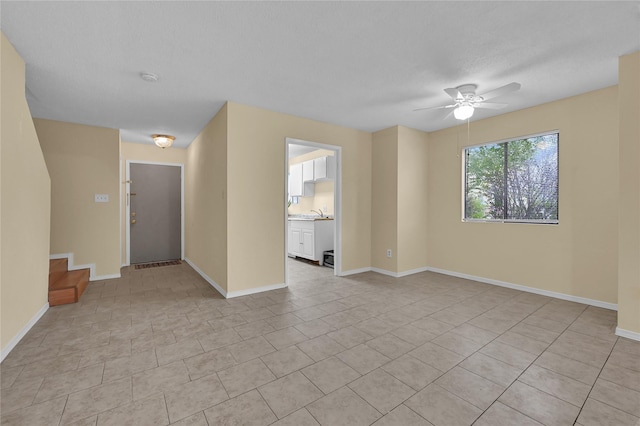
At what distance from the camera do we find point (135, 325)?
2842mm

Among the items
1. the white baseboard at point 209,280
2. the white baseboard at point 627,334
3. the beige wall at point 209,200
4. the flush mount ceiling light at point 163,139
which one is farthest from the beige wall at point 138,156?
the white baseboard at point 627,334

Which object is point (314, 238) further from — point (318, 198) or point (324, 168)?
point (318, 198)

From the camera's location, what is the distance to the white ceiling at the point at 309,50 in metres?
1.95

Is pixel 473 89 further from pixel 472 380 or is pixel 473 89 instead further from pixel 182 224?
Result: pixel 182 224

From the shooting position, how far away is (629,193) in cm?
254

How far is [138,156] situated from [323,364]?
18.7ft

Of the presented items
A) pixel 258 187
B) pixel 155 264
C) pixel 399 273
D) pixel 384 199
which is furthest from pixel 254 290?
pixel 155 264

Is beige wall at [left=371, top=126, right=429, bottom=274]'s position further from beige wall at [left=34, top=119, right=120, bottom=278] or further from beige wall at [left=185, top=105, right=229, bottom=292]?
beige wall at [left=34, top=119, right=120, bottom=278]

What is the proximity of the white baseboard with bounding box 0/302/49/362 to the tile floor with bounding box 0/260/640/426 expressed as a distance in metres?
0.05

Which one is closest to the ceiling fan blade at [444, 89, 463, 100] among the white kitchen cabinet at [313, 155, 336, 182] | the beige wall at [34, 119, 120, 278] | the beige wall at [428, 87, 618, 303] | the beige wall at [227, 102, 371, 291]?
the beige wall at [428, 87, 618, 303]

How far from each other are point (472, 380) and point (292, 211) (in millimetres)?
6484

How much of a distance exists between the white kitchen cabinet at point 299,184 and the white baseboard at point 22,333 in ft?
16.3

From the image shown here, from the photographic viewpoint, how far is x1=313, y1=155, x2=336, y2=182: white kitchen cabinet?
6.13 m

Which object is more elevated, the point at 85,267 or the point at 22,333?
the point at 85,267
